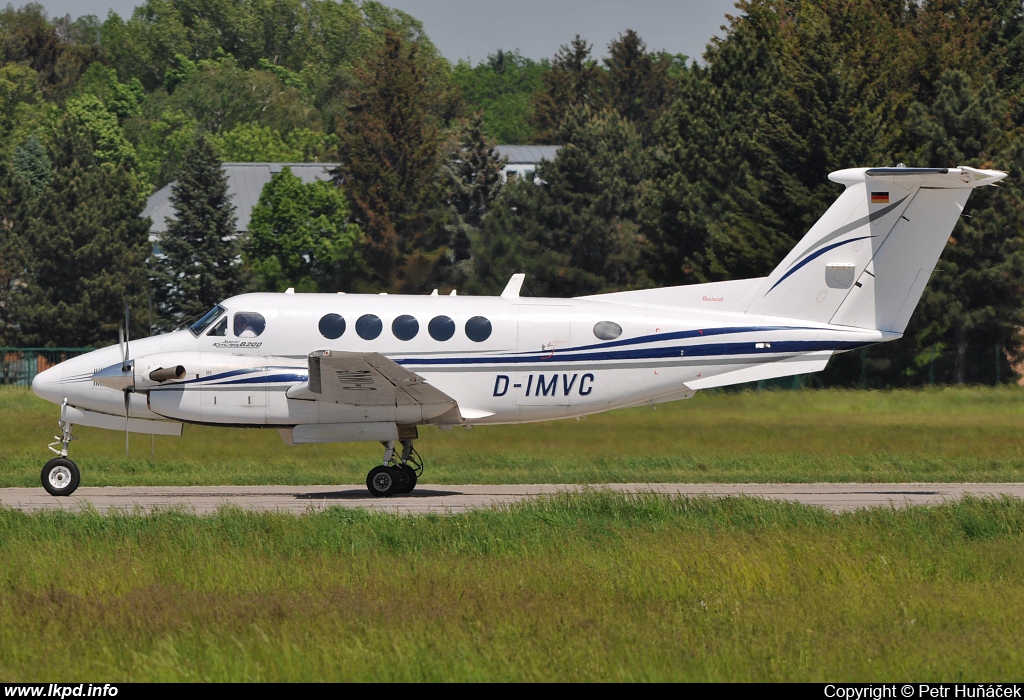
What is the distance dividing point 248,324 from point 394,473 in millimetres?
2886

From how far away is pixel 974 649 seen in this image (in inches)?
335

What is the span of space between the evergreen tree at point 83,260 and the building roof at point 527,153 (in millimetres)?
40855

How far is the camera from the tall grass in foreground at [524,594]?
324 inches

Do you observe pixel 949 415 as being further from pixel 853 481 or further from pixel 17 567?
pixel 17 567

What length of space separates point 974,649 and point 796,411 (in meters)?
15.6

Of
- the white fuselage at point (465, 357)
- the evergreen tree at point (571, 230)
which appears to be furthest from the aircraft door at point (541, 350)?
the evergreen tree at point (571, 230)

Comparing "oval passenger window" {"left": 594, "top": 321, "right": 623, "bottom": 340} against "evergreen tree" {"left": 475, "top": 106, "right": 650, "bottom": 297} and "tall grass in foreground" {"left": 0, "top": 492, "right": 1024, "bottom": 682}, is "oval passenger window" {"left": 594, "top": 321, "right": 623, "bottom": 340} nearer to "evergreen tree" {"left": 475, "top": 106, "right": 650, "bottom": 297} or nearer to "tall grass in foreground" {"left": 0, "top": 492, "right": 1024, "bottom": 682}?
"tall grass in foreground" {"left": 0, "top": 492, "right": 1024, "bottom": 682}

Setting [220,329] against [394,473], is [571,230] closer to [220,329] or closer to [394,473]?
[394,473]

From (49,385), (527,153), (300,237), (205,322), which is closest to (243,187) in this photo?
(300,237)

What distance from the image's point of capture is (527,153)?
91688 mm

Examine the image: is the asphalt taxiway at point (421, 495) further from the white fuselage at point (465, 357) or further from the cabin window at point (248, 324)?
the cabin window at point (248, 324)

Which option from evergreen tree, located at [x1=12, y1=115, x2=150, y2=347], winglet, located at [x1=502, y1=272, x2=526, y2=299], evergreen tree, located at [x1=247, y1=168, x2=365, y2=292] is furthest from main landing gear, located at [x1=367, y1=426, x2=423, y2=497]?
evergreen tree, located at [x1=247, y1=168, x2=365, y2=292]

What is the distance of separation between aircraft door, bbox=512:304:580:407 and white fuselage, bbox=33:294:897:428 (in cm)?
1

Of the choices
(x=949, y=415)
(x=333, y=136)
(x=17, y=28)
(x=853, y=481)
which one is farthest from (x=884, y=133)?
(x=17, y=28)
